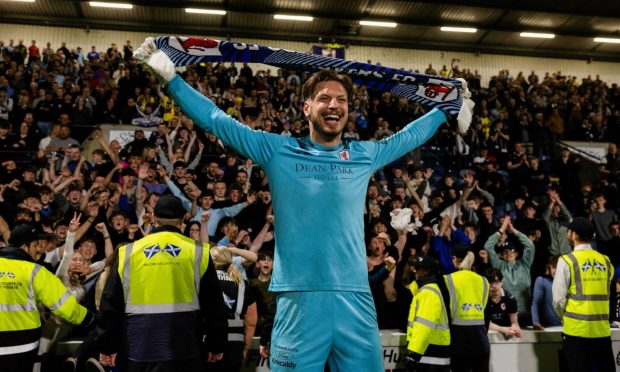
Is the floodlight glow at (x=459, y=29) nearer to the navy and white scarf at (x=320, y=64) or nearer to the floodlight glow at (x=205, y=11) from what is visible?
the floodlight glow at (x=205, y=11)

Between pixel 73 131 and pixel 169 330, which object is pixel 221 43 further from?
pixel 73 131

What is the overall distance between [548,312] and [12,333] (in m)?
6.59

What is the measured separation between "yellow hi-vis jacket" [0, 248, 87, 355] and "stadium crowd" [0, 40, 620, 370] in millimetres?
614

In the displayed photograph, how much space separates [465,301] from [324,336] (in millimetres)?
3705

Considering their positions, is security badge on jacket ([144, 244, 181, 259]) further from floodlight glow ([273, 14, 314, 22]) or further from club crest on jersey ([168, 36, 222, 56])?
floodlight glow ([273, 14, 314, 22])

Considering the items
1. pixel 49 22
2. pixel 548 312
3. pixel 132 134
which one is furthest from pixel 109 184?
pixel 49 22

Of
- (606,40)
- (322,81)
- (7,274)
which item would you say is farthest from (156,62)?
(606,40)

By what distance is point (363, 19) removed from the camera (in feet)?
63.0

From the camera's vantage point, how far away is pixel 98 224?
6.95 m

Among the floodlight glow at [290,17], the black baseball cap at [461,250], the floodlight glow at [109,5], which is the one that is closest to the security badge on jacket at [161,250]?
the black baseball cap at [461,250]

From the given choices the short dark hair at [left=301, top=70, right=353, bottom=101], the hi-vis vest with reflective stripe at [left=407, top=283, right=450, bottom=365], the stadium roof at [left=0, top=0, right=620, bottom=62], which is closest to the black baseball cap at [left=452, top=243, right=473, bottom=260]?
the hi-vis vest with reflective stripe at [left=407, top=283, right=450, bottom=365]

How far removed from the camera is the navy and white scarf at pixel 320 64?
111 inches

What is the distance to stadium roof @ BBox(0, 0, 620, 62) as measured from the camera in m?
18.2

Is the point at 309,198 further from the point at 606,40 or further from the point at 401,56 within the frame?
the point at 606,40
